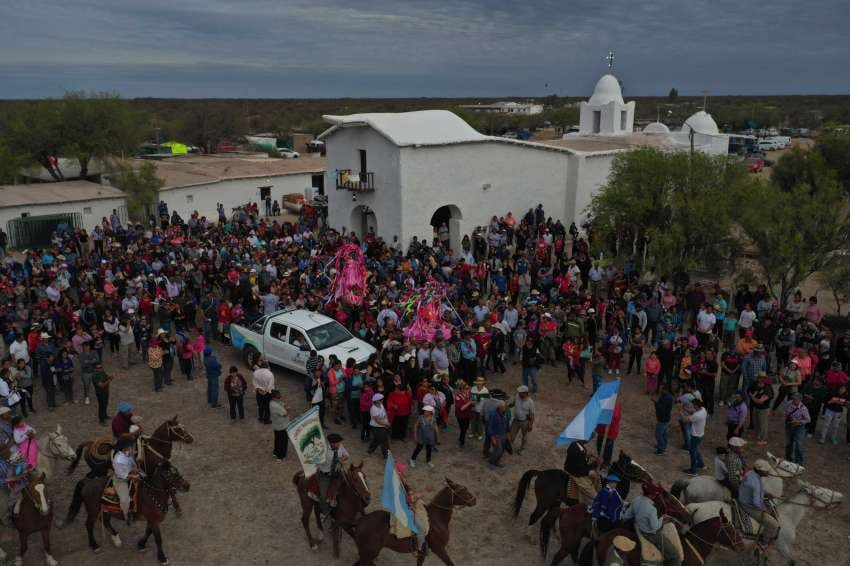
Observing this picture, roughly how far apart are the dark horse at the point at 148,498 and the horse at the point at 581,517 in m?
5.42

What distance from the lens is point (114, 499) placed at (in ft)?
29.7

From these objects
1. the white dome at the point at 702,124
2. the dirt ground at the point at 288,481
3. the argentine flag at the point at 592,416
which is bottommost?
the dirt ground at the point at 288,481

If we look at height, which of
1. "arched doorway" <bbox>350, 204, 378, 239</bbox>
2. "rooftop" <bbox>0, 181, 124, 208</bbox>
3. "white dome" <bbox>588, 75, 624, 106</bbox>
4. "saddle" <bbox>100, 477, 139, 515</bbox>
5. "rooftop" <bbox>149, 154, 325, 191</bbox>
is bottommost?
"saddle" <bbox>100, 477, 139, 515</bbox>

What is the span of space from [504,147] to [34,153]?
24.8m

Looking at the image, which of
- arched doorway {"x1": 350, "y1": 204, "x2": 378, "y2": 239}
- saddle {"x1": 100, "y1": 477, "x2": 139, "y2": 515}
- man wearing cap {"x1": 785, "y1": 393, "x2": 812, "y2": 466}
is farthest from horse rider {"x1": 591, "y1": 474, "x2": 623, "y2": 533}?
arched doorway {"x1": 350, "y1": 204, "x2": 378, "y2": 239}

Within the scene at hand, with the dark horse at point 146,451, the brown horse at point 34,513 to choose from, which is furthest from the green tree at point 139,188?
the brown horse at point 34,513

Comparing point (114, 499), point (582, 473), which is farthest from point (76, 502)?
point (582, 473)

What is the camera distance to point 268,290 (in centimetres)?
1897

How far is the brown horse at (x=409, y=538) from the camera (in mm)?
8484

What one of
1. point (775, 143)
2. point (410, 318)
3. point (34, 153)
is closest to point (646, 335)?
point (410, 318)

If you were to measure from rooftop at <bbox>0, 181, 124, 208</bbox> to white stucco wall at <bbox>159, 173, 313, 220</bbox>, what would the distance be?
9.04ft

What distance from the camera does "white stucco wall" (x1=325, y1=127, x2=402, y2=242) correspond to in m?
25.9

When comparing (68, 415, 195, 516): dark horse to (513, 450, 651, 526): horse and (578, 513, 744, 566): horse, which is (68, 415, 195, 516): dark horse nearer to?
(513, 450, 651, 526): horse

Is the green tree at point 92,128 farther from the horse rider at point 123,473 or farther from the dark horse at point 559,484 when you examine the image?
the dark horse at point 559,484
